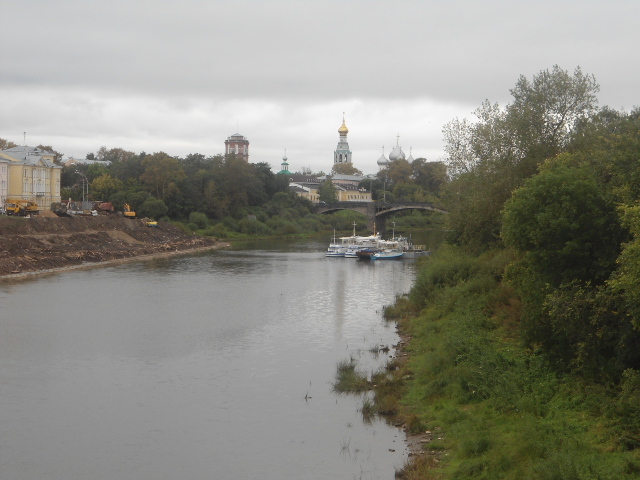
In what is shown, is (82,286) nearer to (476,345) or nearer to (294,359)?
(294,359)

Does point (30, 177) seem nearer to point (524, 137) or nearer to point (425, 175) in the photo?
point (524, 137)

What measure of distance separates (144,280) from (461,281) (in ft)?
54.9

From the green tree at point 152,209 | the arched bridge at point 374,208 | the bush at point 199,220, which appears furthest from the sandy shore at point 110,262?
the arched bridge at point 374,208

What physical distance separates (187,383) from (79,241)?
3025 centimetres

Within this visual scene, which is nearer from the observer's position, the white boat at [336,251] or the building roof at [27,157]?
the white boat at [336,251]

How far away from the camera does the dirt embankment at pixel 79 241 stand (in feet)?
119

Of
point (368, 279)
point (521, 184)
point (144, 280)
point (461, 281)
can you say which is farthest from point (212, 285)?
point (521, 184)

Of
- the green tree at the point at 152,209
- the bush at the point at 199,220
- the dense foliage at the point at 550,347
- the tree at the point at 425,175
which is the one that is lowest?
the dense foliage at the point at 550,347

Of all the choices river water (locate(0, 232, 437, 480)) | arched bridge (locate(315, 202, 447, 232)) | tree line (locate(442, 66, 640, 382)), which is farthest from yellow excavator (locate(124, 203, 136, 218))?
tree line (locate(442, 66, 640, 382))

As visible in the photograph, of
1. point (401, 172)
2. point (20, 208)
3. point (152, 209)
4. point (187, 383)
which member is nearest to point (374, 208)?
point (152, 209)

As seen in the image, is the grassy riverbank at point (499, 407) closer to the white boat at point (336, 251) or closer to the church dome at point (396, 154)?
the white boat at point (336, 251)

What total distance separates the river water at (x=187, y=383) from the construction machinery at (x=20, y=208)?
16615 millimetres

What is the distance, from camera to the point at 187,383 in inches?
612

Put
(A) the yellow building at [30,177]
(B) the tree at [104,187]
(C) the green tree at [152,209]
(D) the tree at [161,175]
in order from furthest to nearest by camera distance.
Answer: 1. (D) the tree at [161,175]
2. (B) the tree at [104,187]
3. (C) the green tree at [152,209]
4. (A) the yellow building at [30,177]
